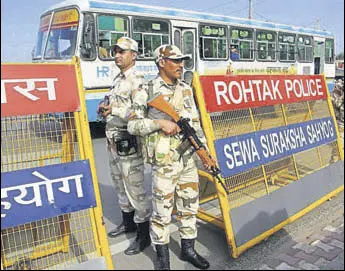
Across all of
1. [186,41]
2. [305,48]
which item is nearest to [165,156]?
[186,41]

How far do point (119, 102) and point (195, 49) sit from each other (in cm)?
637

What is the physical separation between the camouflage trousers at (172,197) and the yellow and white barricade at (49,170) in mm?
421

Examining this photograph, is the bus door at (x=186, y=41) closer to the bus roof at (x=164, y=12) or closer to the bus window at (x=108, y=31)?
the bus roof at (x=164, y=12)

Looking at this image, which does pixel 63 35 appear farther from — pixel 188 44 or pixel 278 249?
pixel 278 249

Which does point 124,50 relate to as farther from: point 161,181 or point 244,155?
point 244,155

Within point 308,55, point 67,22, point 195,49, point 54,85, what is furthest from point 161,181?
point 308,55

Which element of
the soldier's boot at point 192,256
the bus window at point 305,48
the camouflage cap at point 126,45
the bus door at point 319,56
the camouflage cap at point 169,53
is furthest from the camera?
the bus door at point 319,56

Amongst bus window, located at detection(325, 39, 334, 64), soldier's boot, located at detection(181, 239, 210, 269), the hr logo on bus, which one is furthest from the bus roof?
soldier's boot, located at detection(181, 239, 210, 269)

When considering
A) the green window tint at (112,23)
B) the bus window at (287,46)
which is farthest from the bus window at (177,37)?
the bus window at (287,46)

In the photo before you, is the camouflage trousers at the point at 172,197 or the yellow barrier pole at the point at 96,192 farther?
the camouflage trousers at the point at 172,197

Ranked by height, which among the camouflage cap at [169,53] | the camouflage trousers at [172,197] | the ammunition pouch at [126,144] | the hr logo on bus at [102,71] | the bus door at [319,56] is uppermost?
the bus door at [319,56]

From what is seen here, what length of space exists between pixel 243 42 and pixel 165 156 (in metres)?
8.39

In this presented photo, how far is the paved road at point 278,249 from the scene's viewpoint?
2711mm

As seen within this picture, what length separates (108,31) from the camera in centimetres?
717
